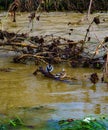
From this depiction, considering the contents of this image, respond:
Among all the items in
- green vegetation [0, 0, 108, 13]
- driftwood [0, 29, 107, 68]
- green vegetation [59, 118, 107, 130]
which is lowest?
green vegetation [59, 118, 107, 130]

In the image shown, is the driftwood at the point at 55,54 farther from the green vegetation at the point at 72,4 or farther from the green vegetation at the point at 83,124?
the green vegetation at the point at 83,124

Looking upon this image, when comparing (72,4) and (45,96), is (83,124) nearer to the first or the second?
(45,96)

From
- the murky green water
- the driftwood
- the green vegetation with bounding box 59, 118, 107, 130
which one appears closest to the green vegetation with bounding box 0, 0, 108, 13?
the driftwood

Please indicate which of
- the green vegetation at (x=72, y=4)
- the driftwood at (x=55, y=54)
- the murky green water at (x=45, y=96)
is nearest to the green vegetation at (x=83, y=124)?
the murky green water at (x=45, y=96)

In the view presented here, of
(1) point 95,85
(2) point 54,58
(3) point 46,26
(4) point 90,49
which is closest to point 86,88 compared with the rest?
(1) point 95,85

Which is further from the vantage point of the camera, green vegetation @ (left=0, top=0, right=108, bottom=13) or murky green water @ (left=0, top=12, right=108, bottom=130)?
green vegetation @ (left=0, top=0, right=108, bottom=13)

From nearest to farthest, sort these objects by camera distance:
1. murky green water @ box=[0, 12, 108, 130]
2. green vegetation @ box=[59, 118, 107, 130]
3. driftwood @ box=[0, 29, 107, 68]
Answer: green vegetation @ box=[59, 118, 107, 130]
murky green water @ box=[0, 12, 108, 130]
driftwood @ box=[0, 29, 107, 68]

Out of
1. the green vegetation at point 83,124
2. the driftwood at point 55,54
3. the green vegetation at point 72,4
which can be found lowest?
the green vegetation at point 83,124

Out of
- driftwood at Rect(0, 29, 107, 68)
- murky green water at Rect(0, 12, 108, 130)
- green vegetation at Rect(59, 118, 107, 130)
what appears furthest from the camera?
driftwood at Rect(0, 29, 107, 68)

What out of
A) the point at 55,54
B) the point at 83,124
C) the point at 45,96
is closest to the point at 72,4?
the point at 55,54

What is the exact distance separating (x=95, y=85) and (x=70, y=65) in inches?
48.4

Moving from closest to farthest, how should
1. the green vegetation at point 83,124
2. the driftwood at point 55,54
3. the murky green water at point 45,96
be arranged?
the green vegetation at point 83,124 → the murky green water at point 45,96 → the driftwood at point 55,54

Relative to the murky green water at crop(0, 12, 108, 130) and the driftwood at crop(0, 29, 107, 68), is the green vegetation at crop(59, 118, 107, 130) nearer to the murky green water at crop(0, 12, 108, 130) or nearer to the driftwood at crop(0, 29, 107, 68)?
the murky green water at crop(0, 12, 108, 130)

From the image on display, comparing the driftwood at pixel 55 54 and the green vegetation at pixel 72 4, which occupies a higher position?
the green vegetation at pixel 72 4
